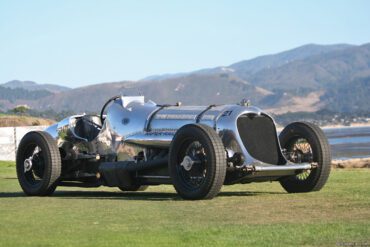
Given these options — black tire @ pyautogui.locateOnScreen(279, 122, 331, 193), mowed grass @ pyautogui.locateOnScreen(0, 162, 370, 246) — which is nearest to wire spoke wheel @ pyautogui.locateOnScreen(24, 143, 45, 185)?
mowed grass @ pyautogui.locateOnScreen(0, 162, 370, 246)

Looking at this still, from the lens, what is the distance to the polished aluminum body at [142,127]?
46.0 feet

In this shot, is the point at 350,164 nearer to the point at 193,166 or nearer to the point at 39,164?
the point at 39,164

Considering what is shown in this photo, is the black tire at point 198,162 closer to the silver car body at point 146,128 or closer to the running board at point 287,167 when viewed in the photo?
the silver car body at point 146,128

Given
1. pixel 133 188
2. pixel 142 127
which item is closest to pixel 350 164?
pixel 133 188

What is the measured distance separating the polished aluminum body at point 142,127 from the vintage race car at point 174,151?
0.6 inches

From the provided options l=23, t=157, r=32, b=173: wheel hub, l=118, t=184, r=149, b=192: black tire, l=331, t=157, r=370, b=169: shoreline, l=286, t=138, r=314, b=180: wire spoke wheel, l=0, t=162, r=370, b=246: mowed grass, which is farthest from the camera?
l=331, t=157, r=370, b=169: shoreline

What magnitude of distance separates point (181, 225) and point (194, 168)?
333 centimetres

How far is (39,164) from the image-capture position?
16.4 m

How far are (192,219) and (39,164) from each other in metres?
6.07

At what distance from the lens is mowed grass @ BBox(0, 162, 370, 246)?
30.0 feet

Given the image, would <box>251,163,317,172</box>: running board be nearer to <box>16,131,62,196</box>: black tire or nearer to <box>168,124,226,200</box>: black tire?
<box>168,124,226,200</box>: black tire

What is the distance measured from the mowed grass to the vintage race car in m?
0.35

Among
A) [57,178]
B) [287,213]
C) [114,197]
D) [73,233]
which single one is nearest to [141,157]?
[114,197]

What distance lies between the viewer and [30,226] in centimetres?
1064
